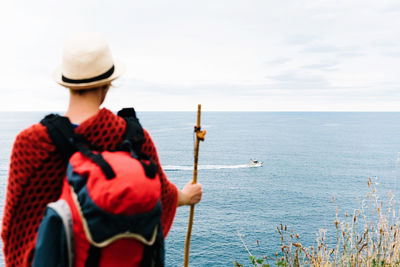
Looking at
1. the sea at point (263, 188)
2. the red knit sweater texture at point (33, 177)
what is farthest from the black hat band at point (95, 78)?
the sea at point (263, 188)

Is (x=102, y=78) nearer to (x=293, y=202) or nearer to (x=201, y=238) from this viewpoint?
(x=201, y=238)

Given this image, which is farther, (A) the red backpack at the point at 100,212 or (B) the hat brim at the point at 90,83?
(B) the hat brim at the point at 90,83

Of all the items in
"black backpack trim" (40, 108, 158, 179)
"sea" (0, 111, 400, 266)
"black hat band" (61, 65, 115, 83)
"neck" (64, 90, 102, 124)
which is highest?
"black hat band" (61, 65, 115, 83)

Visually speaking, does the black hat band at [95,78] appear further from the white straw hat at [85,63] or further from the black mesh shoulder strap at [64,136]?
the black mesh shoulder strap at [64,136]

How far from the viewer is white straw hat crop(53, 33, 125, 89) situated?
65.5 inches

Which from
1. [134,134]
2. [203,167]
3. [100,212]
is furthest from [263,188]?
[100,212]

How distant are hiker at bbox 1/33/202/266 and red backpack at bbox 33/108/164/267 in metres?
0.07

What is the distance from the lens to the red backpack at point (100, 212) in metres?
1.32

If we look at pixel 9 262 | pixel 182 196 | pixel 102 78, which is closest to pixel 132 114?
pixel 102 78

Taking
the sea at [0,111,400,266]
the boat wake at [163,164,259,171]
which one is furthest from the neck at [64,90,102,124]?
the boat wake at [163,164,259,171]

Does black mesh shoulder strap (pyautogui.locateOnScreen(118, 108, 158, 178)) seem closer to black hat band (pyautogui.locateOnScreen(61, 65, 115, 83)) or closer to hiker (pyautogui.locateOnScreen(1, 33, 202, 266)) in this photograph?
hiker (pyautogui.locateOnScreen(1, 33, 202, 266))

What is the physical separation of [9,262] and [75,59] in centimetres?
97

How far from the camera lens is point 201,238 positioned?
40000mm

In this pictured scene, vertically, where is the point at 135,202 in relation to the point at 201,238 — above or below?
above
